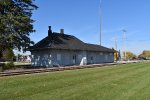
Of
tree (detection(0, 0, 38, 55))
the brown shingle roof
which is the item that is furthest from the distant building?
tree (detection(0, 0, 38, 55))

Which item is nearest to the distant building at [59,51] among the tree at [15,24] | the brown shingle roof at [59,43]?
the brown shingle roof at [59,43]

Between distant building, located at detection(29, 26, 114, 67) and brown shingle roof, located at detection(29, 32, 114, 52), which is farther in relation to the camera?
brown shingle roof, located at detection(29, 32, 114, 52)

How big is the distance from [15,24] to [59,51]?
1208 centimetres

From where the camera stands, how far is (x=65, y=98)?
12031 mm

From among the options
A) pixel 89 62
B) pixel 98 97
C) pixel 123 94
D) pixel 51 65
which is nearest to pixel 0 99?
pixel 98 97

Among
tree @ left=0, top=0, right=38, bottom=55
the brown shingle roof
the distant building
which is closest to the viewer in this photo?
tree @ left=0, top=0, right=38, bottom=55

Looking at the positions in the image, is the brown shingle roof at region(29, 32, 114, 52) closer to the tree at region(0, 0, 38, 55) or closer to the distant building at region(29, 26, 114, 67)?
the distant building at region(29, 26, 114, 67)

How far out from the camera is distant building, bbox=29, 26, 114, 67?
49219mm

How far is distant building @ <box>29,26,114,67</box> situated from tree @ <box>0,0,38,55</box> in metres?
6.09

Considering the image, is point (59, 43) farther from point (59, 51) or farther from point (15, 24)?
point (15, 24)

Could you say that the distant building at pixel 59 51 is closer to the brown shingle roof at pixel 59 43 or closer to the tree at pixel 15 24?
the brown shingle roof at pixel 59 43

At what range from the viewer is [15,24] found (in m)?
40.1

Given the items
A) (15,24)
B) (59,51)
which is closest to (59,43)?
(59,51)

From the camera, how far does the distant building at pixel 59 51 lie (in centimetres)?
4922
